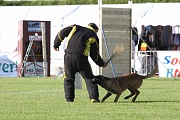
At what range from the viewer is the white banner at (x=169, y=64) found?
2853 cm

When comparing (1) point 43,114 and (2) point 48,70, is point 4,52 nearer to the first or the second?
(2) point 48,70

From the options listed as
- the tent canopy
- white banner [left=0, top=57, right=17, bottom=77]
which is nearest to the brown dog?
the tent canopy

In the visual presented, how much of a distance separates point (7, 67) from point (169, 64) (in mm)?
6858

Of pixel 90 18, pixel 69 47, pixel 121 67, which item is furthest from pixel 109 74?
pixel 69 47

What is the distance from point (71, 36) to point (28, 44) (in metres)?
15.4

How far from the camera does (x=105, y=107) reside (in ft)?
44.3

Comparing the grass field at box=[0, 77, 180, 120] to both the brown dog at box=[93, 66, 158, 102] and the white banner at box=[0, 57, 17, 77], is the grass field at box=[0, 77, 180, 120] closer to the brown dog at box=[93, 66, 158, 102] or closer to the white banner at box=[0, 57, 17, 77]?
the brown dog at box=[93, 66, 158, 102]

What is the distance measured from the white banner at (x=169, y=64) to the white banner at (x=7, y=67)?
6058 millimetres

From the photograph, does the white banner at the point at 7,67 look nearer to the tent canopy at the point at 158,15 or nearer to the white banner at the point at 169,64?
the tent canopy at the point at 158,15

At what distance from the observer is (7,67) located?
30719 mm

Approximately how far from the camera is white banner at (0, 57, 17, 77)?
30.4 meters

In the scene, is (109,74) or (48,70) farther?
(48,70)

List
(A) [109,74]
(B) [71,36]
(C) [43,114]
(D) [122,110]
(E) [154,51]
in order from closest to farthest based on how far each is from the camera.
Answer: (C) [43,114] → (D) [122,110] → (B) [71,36] → (A) [109,74] → (E) [154,51]

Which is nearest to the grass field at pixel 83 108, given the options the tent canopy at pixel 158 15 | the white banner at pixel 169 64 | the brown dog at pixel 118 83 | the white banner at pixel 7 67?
the brown dog at pixel 118 83
